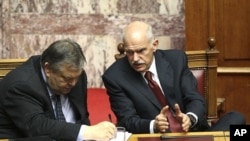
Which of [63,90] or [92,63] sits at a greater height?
[63,90]

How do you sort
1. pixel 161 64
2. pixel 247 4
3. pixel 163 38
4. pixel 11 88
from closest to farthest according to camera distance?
pixel 11 88 < pixel 161 64 < pixel 247 4 < pixel 163 38

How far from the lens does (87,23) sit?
202 inches

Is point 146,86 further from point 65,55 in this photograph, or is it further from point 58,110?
point 65,55

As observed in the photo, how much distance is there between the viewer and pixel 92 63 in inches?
205

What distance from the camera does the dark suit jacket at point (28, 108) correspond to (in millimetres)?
2627

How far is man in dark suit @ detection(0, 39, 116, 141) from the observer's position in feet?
8.68

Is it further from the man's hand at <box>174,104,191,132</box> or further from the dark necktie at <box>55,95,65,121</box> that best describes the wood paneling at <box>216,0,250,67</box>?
the dark necktie at <box>55,95,65,121</box>

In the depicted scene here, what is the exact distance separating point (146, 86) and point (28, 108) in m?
0.85

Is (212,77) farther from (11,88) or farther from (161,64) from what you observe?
(11,88)

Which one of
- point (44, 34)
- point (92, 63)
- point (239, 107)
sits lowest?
point (239, 107)

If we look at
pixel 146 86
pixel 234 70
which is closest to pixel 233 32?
pixel 234 70

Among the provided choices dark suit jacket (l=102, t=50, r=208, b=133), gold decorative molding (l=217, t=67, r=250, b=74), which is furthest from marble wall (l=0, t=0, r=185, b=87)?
dark suit jacket (l=102, t=50, r=208, b=133)

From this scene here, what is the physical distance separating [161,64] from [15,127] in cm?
105

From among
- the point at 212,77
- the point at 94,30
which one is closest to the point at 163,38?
the point at 94,30
